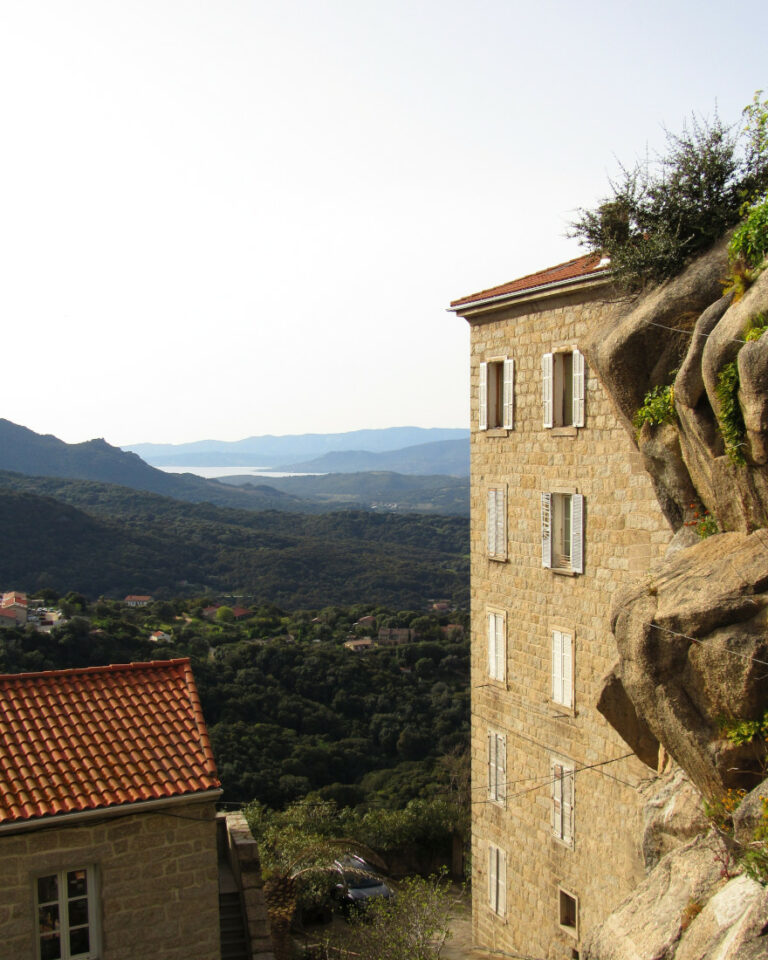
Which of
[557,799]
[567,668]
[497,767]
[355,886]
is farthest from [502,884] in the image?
[355,886]

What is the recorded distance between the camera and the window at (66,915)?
1040 cm

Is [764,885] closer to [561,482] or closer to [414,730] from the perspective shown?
[561,482]

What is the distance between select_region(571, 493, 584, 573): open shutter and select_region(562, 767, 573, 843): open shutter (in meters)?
3.58

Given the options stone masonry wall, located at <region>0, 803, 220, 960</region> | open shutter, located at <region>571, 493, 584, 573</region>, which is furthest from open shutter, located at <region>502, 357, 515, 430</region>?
stone masonry wall, located at <region>0, 803, 220, 960</region>

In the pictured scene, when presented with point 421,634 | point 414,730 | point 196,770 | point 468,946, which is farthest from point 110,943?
point 421,634

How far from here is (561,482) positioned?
1580 centimetres

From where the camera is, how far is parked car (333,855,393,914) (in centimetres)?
2230

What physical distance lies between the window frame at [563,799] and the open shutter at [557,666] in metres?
1.12

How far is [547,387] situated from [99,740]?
9.15 m

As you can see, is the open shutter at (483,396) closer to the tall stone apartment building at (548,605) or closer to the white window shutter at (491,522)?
the tall stone apartment building at (548,605)

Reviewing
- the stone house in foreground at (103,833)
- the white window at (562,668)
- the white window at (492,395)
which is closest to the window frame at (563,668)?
the white window at (562,668)

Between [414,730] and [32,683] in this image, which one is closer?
[32,683]

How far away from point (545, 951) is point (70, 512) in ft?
243

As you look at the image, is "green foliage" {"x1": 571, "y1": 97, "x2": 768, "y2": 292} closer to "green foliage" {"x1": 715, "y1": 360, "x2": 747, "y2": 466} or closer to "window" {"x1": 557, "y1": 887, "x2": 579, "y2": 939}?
"green foliage" {"x1": 715, "y1": 360, "x2": 747, "y2": 466}
